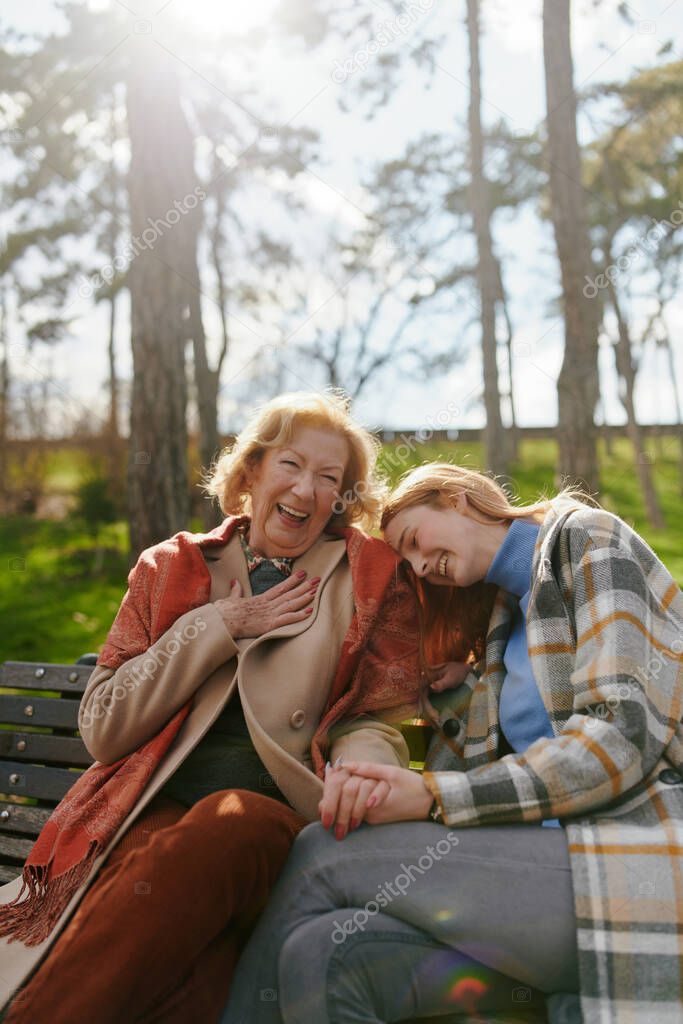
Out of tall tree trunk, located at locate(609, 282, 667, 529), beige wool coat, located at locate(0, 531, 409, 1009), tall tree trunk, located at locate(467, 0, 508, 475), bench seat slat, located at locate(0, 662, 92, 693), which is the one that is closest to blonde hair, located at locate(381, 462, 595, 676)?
beige wool coat, located at locate(0, 531, 409, 1009)

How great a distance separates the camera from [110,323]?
61.1 ft

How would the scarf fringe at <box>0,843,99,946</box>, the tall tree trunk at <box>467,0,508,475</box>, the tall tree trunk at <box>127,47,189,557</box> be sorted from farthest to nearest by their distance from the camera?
the tall tree trunk at <box>467,0,508,475</box> → the tall tree trunk at <box>127,47,189,557</box> → the scarf fringe at <box>0,843,99,946</box>

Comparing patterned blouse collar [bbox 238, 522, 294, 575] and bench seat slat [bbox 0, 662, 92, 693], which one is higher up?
patterned blouse collar [bbox 238, 522, 294, 575]

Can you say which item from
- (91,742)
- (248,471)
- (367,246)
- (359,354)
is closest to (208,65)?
(367,246)

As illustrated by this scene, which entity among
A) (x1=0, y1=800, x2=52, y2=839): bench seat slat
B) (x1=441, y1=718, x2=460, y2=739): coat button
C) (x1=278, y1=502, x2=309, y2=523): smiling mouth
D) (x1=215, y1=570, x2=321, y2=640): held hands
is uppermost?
(x1=278, y1=502, x2=309, y2=523): smiling mouth

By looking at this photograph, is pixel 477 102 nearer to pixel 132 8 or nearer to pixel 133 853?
pixel 132 8

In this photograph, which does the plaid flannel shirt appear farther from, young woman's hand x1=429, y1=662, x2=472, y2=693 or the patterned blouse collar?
the patterned blouse collar

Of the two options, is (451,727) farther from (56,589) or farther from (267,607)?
(56,589)

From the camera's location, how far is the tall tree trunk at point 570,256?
6621 millimetres

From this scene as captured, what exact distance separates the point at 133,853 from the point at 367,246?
16.0m

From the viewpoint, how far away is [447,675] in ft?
9.29

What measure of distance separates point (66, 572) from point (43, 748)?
10310 millimetres

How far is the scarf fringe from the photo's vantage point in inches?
95.1

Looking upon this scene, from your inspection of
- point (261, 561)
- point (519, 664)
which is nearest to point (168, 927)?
point (519, 664)
